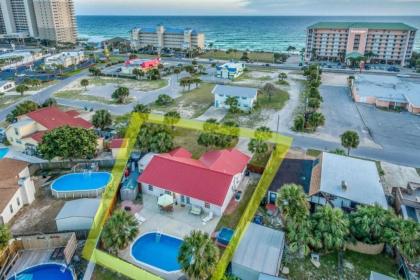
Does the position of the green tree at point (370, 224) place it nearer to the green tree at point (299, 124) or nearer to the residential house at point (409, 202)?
the residential house at point (409, 202)

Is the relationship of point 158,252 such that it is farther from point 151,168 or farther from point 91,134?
point 91,134

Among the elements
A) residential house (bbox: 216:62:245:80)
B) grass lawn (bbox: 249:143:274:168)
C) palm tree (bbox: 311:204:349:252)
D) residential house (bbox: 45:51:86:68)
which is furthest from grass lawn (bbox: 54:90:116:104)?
palm tree (bbox: 311:204:349:252)

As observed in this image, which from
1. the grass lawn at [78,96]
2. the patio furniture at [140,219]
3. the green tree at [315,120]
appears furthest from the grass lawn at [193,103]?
the patio furniture at [140,219]

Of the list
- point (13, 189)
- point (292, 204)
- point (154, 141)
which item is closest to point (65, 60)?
point (154, 141)

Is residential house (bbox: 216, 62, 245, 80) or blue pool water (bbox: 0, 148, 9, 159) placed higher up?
residential house (bbox: 216, 62, 245, 80)

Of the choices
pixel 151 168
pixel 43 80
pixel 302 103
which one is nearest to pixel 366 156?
pixel 302 103

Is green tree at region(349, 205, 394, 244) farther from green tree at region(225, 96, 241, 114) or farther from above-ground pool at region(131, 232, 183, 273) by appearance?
green tree at region(225, 96, 241, 114)
